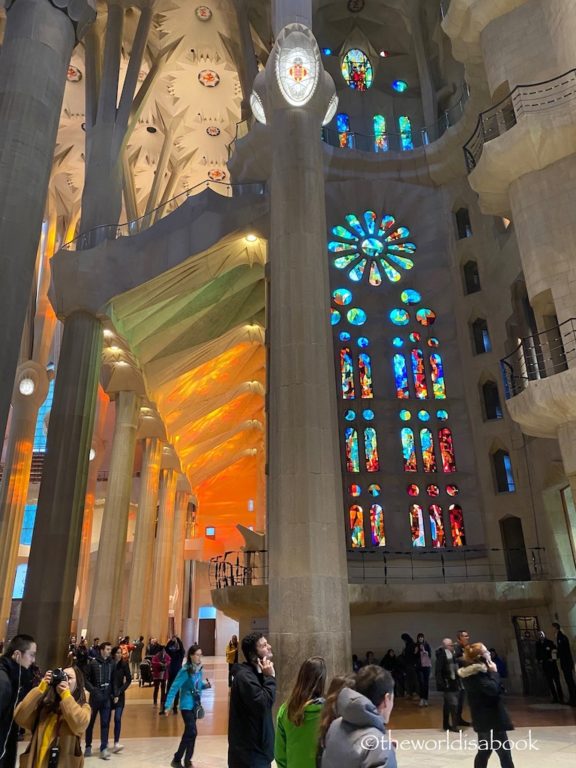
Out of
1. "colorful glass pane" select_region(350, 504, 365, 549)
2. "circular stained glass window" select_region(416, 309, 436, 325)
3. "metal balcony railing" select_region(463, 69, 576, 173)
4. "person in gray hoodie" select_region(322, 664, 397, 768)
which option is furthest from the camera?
"circular stained glass window" select_region(416, 309, 436, 325)

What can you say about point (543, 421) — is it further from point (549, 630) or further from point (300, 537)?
point (549, 630)

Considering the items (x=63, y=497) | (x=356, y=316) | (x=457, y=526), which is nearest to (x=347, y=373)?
(x=356, y=316)

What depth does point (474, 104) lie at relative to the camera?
1780 cm

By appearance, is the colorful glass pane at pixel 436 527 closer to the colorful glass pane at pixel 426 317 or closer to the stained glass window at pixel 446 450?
the stained glass window at pixel 446 450

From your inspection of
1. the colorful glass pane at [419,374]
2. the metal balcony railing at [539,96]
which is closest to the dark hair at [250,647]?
the metal balcony railing at [539,96]

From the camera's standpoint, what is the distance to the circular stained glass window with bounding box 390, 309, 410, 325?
19391 millimetres

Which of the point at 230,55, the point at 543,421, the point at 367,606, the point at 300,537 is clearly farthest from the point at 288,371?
the point at 230,55

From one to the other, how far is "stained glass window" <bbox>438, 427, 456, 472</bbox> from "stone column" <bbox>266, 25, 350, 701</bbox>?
8.98 metres

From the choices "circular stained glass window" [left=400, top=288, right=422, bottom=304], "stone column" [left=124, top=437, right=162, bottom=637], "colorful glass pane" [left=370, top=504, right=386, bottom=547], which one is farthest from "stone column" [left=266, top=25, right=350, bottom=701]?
"stone column" [left=124, top=437, right=162, bottom=637]

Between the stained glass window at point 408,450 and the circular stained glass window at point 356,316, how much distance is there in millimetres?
3899

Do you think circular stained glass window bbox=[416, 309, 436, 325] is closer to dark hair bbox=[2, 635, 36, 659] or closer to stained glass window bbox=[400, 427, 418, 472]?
stained glass window bbox=[400, 427, 418, 472]

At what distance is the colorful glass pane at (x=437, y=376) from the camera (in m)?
18.5

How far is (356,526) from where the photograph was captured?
1684cm

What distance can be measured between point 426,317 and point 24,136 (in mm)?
13408
